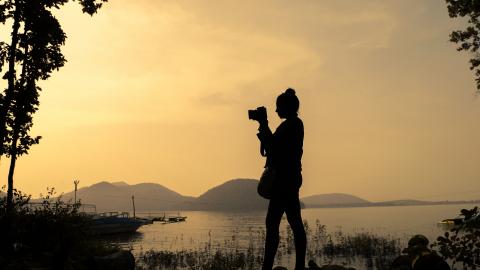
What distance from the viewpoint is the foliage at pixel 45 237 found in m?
9.29

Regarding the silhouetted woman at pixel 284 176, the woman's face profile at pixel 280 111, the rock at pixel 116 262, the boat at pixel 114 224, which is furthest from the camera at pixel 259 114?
the boat at pixel 114 224

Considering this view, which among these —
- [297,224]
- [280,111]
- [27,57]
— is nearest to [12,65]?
[27,57]

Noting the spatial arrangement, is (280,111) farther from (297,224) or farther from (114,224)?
(114,224)

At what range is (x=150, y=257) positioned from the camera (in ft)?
86.0

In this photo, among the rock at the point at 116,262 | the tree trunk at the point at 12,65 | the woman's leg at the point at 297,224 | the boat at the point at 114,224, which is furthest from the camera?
the boat at the point at 114,224

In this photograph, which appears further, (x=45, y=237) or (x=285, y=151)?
(x=45, y=237)

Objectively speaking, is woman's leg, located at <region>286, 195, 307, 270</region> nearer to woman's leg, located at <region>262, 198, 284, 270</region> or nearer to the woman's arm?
woman's leg, located at <region>262, 198, 284, 270</region>

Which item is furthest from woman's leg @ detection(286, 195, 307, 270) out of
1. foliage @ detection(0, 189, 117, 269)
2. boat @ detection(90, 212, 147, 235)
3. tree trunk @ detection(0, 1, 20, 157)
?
boat @ detection(90, 212, 147, 235)

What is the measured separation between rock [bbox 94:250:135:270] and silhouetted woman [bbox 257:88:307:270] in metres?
6.27

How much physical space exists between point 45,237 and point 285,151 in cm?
790

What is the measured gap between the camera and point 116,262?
11.0 m

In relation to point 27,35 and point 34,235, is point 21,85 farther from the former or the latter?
point 34,235

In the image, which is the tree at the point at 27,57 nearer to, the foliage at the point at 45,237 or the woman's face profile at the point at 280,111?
the foliage at the point at 45,237

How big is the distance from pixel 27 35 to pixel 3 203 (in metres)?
7.44
